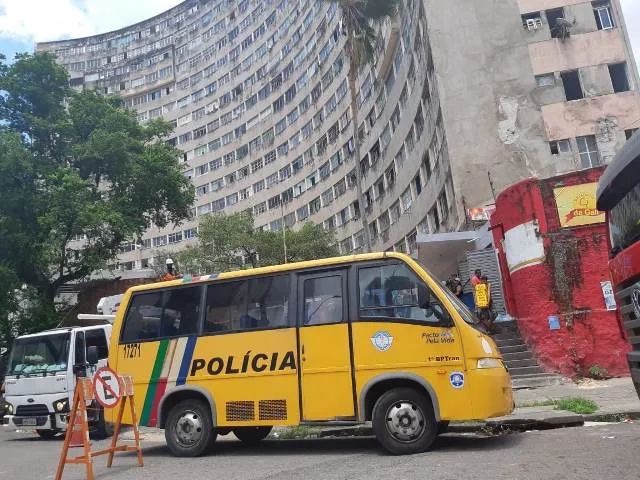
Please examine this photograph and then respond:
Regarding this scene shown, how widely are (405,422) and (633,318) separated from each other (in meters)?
2.95

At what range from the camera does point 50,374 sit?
12945mm

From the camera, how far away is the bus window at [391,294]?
7.21 metres

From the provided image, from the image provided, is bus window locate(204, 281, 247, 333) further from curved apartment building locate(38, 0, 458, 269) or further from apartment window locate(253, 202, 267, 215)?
apartment window locate(253, 202, 267, 215)

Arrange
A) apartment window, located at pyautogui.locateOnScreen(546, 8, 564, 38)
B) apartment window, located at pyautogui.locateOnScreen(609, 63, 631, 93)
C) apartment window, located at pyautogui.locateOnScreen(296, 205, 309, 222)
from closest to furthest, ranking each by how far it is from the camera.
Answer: apartment window, located at pyautogui.locateOnScreen(609, 63, 631, 93)
apartment window, located at pyautogui.locateOnScreen(546, 8, 564, 38)
apartment window, located at pyautogui.locateOnScreen(296, 205, 309, 222)

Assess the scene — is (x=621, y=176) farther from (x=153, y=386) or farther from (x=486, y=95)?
(x=486, y=95)

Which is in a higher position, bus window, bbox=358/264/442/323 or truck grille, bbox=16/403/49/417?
bus window, bbox=358/264/442/323

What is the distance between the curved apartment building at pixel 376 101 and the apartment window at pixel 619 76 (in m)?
0.06

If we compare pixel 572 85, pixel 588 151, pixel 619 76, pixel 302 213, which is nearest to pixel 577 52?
pixel 572 85

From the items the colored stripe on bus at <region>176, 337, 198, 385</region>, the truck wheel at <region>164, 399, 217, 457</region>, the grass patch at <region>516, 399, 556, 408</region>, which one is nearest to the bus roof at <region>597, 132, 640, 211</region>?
the grass patch at <region>516, 399, 556, 408</region>

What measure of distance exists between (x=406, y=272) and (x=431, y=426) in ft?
6.11

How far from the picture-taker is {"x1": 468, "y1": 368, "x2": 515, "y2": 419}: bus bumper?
674cm

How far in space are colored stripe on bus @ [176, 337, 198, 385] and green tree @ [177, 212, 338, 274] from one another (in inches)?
1378

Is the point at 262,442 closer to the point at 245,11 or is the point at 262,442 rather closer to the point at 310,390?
the point at 310,390

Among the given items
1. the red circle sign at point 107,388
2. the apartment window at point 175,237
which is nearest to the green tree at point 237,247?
the apartment window at point 175,237
